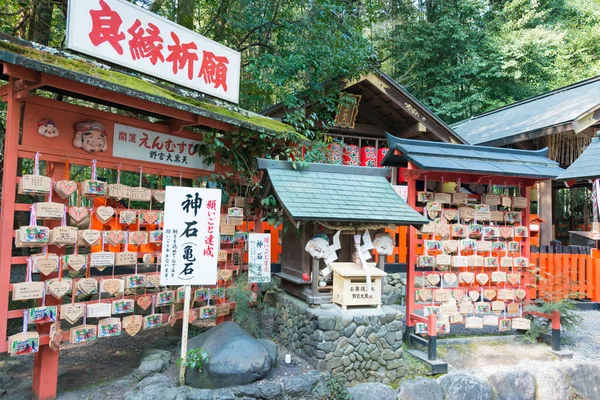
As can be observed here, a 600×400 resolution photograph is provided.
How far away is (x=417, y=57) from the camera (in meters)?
22.0

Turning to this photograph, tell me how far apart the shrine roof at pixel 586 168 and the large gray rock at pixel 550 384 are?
397cm

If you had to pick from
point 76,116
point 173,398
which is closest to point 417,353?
point 173,398

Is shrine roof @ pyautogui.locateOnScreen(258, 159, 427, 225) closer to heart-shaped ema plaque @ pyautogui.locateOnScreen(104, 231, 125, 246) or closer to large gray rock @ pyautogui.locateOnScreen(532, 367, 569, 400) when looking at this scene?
heart-shaped ema plaque @ pyautogui.locateOnScreen(104, 231, 125, 246)

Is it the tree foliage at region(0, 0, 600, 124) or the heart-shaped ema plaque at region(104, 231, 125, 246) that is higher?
the tree foliage at region(0, 0, 600, 124)

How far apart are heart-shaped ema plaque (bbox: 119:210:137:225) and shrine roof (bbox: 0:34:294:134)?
169cm

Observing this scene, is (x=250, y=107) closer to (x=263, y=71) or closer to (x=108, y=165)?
(x=263, y=71)

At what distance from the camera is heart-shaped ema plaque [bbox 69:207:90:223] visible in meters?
4.97

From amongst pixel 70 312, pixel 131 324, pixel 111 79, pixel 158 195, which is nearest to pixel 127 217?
pixel 158 195

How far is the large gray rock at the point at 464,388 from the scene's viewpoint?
6016mm

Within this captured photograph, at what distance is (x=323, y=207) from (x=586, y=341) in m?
6.39

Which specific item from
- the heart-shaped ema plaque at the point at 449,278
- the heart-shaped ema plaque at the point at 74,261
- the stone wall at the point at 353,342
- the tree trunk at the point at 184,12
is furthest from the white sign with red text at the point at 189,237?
the tree trunk at the point at 184,12

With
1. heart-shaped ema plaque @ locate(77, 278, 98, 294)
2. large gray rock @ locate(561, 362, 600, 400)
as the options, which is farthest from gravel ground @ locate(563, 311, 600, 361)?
heart-shaped ema plaque @ locate(77, 278, 98, 294)

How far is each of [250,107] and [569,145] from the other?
10471 millimetres

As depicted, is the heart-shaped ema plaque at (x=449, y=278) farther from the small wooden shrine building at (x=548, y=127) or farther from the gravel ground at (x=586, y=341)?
the small wooden shrine building at (x=548, y=127)
